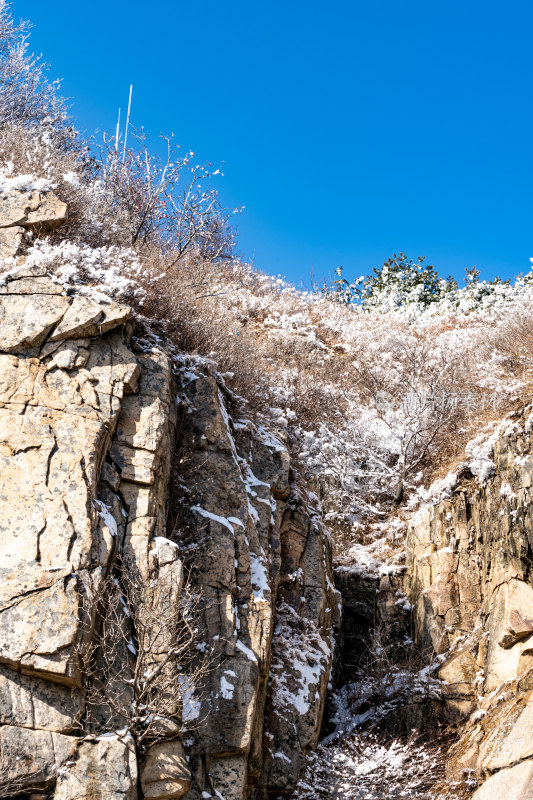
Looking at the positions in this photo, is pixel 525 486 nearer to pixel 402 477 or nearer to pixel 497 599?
pixel 497 599

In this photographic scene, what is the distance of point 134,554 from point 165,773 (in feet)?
9.61

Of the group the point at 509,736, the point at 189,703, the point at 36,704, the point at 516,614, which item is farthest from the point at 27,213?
the point at 509,736

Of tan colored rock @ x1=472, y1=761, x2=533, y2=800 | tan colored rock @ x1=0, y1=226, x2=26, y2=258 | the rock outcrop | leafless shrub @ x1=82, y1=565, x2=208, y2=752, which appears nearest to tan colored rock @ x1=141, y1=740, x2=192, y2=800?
leafless shrub @ x1=82, y1=565, x2=208, y2=752

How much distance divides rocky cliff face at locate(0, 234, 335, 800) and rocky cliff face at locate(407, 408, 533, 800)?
2.36 m

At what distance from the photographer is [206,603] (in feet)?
37.2

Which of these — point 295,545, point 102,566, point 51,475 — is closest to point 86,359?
point 51,475

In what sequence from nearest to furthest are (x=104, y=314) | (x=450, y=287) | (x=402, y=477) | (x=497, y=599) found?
(x=104, y=314), (x=497, y=599), (x=402, y=477), (x=450, y=287)

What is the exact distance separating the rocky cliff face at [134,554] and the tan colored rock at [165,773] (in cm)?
2

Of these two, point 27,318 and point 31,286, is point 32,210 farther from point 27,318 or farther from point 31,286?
point 27,318

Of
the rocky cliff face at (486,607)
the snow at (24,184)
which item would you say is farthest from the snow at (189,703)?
the snow at (24,184)

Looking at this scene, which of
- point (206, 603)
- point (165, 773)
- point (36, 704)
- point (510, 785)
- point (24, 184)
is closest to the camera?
point (36, 704)

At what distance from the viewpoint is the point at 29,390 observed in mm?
11039

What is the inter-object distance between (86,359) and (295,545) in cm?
570

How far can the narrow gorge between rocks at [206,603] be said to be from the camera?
9.29 meters
